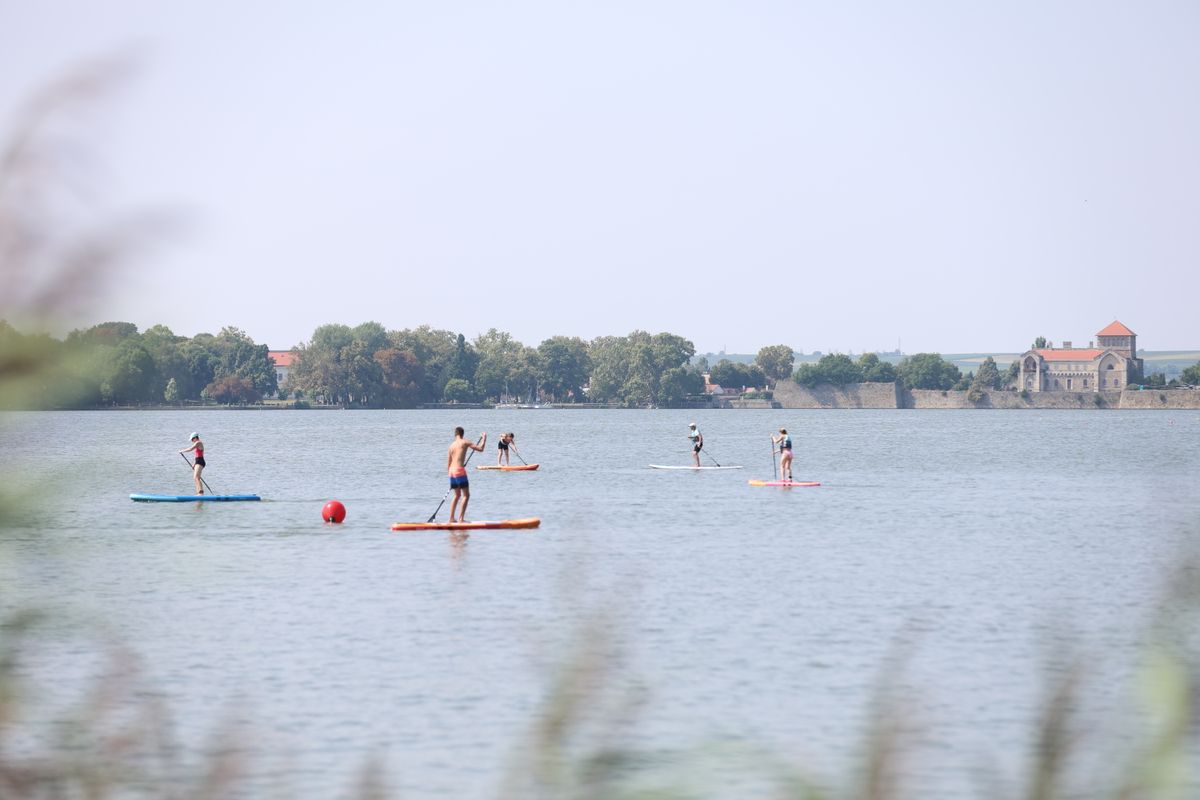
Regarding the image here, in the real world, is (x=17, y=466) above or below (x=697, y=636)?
above

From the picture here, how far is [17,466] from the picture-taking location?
8.77ft

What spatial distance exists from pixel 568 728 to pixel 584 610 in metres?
0.31

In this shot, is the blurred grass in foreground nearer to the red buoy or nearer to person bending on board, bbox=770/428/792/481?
the red buoy

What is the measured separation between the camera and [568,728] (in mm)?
2682

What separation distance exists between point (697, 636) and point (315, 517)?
25.7 meters

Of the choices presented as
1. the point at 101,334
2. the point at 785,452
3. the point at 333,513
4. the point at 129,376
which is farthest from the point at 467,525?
the point at 101,334

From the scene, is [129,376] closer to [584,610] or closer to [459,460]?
[584,610]

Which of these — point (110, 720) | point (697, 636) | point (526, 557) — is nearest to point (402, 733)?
point (697, 636)

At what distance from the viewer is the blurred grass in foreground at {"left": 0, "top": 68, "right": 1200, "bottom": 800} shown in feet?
8.17

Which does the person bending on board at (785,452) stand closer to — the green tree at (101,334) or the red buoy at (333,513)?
the red buoy at (333,513)

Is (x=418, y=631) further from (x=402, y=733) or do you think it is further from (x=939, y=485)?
(x=939, y=485)

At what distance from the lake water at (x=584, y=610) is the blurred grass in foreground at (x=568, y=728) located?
33 millimetres

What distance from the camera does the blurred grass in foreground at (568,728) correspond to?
8.17 ft

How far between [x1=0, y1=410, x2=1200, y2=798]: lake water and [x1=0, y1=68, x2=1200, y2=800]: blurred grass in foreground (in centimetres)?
3
